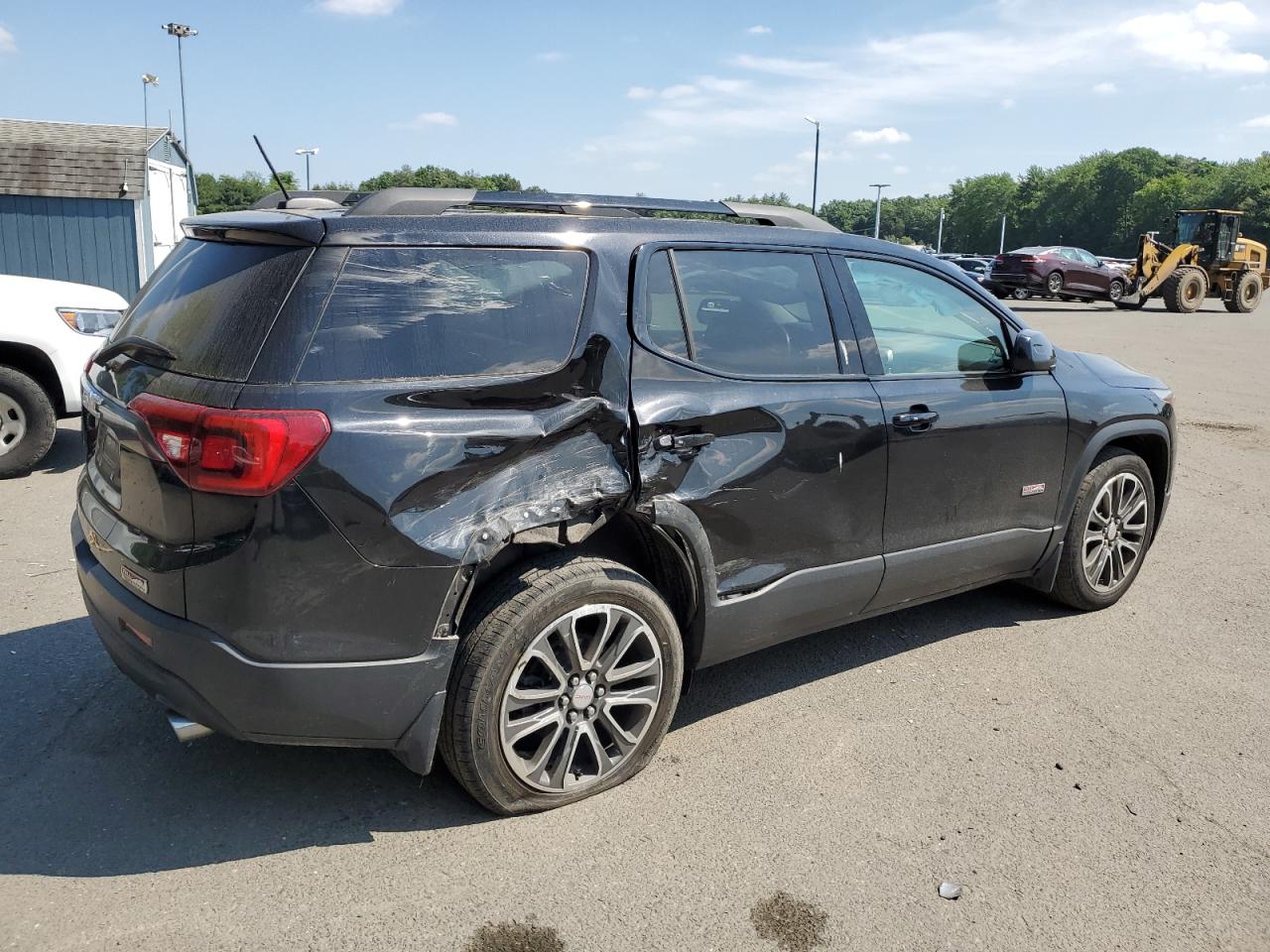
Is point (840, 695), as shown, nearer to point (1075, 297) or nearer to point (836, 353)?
point (836, 353)

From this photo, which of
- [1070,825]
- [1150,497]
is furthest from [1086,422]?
[1070,825]

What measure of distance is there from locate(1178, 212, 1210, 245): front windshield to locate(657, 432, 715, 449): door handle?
104 feet

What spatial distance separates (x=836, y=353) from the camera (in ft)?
12.4

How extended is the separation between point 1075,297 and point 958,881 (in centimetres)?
3075

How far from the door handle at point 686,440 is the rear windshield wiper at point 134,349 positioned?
4.74 feet

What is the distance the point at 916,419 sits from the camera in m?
3.89

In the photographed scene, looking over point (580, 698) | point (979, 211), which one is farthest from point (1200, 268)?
point (979, 211)

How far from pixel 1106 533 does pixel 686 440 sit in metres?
2.66

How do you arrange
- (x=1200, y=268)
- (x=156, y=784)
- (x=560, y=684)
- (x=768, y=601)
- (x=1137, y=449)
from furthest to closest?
1. (x=1200, y=268)
2. (x=1137, y=449)
3. (x=768, y=601)
4. (x=156, y=784)
5. (x=560, y=684)

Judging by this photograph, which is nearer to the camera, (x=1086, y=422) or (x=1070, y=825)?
(x=1070, y=825)

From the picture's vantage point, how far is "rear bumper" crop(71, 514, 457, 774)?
8.93 feet

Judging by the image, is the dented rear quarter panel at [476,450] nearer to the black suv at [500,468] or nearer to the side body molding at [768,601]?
the black suv at [500,468]

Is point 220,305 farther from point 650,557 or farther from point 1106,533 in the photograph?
point 1106,533

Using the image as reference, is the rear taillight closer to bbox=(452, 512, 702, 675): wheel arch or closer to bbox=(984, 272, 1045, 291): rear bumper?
bbox=(452, 512, 702, 675): wheel arch
